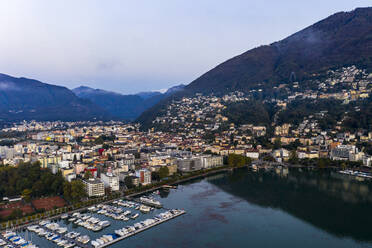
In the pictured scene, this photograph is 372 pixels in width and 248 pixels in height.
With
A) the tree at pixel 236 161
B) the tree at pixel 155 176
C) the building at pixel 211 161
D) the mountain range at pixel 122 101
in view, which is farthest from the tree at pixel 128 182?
the mountain range at pixel 122 101

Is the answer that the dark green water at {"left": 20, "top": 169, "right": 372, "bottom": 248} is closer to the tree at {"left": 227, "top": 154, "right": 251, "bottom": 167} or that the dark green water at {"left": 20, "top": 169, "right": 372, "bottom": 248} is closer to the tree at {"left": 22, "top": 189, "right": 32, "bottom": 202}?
the tree at {"left": 22, "top": 189, "right": 32, "bottom": 202}

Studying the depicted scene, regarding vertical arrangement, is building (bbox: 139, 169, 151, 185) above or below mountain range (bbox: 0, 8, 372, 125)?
below

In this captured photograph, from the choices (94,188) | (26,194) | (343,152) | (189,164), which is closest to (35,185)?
(26,194)

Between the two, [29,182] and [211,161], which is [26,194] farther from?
[211,161]

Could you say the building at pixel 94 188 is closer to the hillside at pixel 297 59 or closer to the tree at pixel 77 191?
the tree at pixel 77 191

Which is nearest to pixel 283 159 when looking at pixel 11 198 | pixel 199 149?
pixel 199 149

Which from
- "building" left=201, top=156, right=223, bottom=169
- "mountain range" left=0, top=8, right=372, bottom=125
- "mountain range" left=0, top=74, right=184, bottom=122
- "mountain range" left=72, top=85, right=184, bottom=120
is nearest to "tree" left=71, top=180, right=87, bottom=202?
"building" left=201, top=156, right=223, bottom=169
